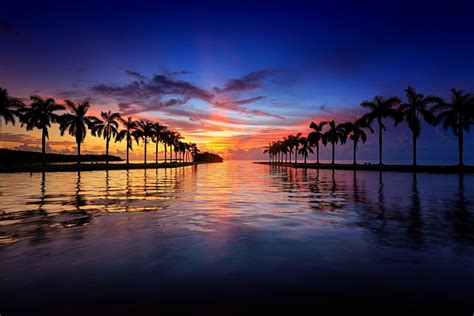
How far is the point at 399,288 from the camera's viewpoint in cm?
495

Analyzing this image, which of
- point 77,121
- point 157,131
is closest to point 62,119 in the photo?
point 77,121

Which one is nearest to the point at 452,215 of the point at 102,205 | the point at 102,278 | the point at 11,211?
the point at 102,278

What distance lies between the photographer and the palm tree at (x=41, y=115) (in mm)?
54531

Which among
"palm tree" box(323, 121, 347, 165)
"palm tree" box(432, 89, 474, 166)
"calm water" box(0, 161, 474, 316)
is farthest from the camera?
"palm tree" box(323, 121, 347, 165)

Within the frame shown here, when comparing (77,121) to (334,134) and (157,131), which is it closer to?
(157,131)

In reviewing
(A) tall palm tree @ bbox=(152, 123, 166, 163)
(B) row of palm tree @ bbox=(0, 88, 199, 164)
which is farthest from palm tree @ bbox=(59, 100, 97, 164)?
(A) tall palm tree @ bbox=(152, 123, 166, 163)

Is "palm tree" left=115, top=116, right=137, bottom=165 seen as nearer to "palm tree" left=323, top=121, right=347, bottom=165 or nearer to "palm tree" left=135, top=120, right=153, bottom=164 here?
"palm tree" left=135, top=120, right=153, bottom=164

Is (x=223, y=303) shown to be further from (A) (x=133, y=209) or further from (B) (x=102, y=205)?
(B) (x=102, y=205)

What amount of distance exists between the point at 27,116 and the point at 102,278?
62586 mm

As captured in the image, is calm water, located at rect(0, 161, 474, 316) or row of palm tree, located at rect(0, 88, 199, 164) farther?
row of palm tree, located at rect(0, 88, 199, 164)

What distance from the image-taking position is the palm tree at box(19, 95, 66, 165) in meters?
54.5

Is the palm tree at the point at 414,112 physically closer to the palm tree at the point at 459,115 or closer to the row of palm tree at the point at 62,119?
the palm tree at the point at 459,115

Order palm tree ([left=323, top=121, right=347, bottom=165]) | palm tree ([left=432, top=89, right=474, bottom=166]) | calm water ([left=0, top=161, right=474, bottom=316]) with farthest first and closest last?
palm tree ([left=323, top=121, right=347, bottom=165])
palm tree ([left=432, top=89, right=474, bottom=166])
calm water ([left=0, top=161, right=474, bottom=316])

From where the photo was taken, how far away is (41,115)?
5594cm
